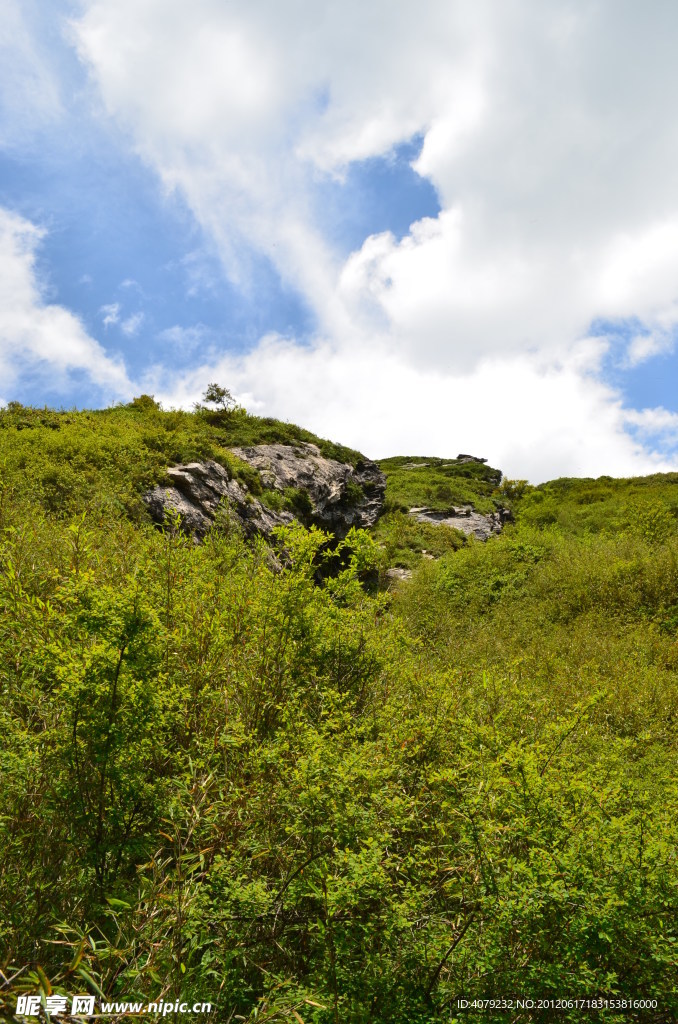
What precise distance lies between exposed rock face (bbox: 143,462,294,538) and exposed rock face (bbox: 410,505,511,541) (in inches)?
581

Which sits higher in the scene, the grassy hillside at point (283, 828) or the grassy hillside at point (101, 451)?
the grassy hillside at point (101, 451)

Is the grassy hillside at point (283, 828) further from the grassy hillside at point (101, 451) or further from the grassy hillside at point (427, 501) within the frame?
the grassy hillside at point (427, 501)

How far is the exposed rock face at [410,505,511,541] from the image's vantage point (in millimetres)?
27328

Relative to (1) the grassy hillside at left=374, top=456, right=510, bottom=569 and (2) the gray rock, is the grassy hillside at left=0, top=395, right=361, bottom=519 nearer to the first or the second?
(1) the grassy hillside at left=374, top=456, right=510, bottom=569

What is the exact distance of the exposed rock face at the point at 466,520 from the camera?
27.3 m

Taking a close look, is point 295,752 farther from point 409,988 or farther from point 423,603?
point 423,603

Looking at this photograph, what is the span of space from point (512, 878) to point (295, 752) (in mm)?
1501

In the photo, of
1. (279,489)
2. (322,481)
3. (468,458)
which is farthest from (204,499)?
(468,458)

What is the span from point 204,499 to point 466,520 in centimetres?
1957

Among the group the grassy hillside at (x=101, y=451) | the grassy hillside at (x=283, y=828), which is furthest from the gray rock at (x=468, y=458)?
the grassy hillside at (x=283, y=828)

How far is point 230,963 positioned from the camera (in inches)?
95.1

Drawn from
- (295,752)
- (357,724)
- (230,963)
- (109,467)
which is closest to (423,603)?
(109,467)

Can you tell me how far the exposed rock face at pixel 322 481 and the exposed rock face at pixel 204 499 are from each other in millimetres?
2348

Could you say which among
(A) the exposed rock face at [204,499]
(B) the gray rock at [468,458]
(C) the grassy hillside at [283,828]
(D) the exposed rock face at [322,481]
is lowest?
(C) the grassy hillside at [283,828]
